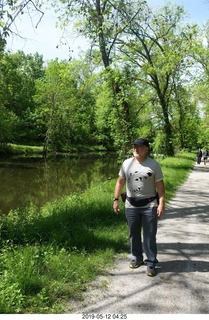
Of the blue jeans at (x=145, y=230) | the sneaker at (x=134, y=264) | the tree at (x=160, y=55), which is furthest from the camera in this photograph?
the tree at (x=160, y=55)

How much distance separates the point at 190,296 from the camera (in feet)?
16.9

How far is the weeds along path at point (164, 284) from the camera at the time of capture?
15.6 ft

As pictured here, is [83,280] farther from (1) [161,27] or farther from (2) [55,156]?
(2) [55,156]

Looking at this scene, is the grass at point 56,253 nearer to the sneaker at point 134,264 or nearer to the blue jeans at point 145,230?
the sneaker at point 134,264

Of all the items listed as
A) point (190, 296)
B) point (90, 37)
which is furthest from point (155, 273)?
point (90, 37)

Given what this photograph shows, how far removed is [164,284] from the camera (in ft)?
18.3

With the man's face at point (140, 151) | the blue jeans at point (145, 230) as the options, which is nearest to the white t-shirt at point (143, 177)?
the man's face at point (140, 151)

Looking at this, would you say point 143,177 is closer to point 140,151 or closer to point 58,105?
point 140,151

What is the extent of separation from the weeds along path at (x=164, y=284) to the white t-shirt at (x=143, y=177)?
1.33 m

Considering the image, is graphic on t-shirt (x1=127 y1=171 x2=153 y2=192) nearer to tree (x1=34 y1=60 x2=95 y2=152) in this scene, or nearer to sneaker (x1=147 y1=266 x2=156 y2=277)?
sneaker (x1=147 y1=266 x2=156 y2=277)

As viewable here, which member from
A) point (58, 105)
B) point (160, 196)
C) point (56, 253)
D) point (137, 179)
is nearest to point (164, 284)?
point (160, 196)

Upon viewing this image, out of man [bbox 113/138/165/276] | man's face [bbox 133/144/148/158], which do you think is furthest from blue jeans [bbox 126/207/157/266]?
man's face [bbox 133/144/148/158]

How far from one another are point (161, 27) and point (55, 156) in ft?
A: 79.5

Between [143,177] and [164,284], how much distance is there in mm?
1697
